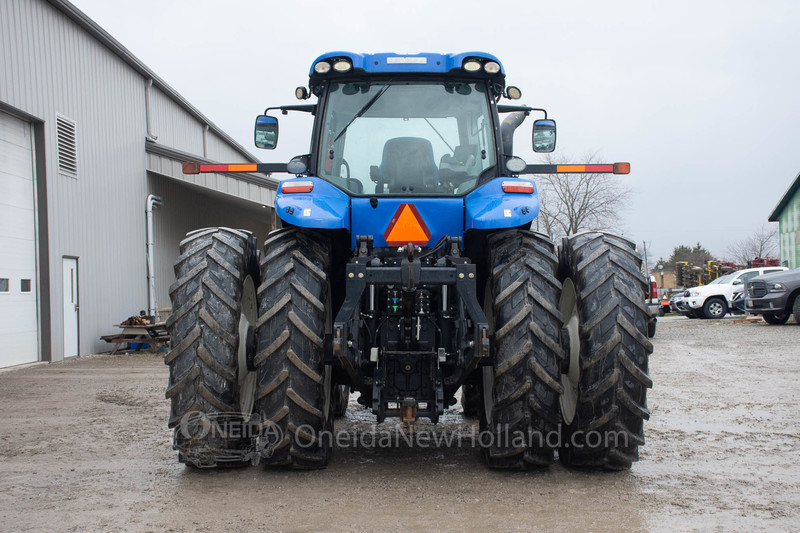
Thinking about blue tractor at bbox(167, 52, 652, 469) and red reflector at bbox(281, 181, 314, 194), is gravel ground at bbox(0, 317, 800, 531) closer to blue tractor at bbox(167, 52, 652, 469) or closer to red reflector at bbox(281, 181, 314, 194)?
blue tractor at bbox(167, 52, 652, 469)

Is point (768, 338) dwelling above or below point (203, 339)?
below

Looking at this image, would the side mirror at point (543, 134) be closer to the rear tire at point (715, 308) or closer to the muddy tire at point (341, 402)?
the muddy tire at point (341, 402)

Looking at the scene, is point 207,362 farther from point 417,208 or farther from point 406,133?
point 406,133

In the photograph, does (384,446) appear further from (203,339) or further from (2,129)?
(2,129)

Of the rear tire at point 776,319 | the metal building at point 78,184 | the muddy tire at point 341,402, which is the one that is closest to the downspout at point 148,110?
the metal building at point 78,184

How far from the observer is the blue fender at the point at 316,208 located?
4.52m

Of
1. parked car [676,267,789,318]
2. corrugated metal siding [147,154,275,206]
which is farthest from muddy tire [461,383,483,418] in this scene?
parked car [676,267,789,318]

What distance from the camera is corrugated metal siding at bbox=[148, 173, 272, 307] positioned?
1831 centimetres

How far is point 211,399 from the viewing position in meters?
4.40

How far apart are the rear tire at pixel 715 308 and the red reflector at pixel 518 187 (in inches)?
841

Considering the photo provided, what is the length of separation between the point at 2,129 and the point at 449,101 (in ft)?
33.0

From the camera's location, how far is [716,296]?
23.7 metres

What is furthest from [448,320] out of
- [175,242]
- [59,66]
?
[175,242]

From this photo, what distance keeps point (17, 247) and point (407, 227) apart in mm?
10383
